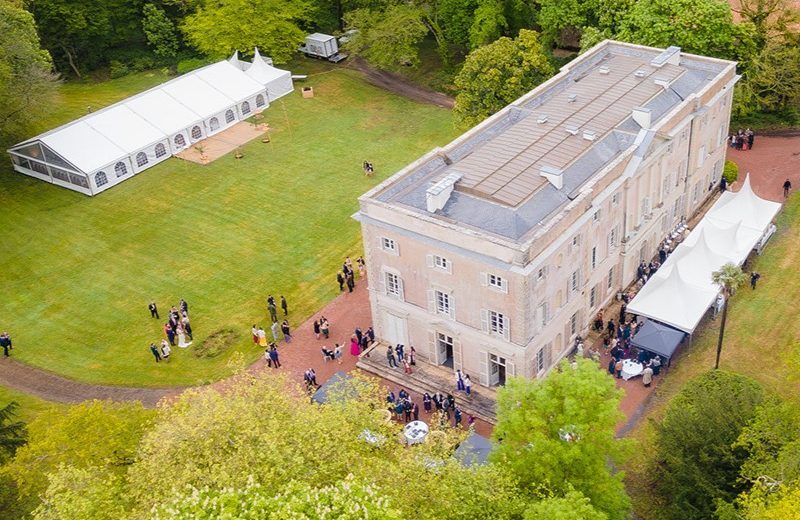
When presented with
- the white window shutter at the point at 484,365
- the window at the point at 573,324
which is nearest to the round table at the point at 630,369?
the window at the point at 573,324

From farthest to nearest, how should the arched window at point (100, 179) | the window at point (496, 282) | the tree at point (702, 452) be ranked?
the arched window at point (100, 179) < the window at point (496, 282) < the tree at point (702, 452)

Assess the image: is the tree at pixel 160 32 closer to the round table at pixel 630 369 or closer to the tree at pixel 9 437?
the tree at pixel 9 437

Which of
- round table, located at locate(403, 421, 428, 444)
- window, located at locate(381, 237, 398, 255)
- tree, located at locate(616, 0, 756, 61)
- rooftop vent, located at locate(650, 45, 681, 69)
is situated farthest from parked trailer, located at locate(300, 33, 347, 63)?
round table, located at locate(403, 421, 428, 444)

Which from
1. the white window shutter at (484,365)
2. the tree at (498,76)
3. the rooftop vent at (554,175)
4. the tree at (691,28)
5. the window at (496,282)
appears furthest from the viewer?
the tree at (691,28)

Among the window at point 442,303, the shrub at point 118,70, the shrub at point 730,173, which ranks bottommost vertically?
the shrub at point 730,173

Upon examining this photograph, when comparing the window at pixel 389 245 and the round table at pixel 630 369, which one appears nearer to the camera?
the window at pixel 389 245

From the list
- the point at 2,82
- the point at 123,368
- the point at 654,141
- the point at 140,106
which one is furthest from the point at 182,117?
the point at 654,141

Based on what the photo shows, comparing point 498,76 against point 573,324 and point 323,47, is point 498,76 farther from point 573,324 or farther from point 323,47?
point 323,47

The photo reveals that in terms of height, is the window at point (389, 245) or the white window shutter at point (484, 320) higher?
the window at point (389, 245)
